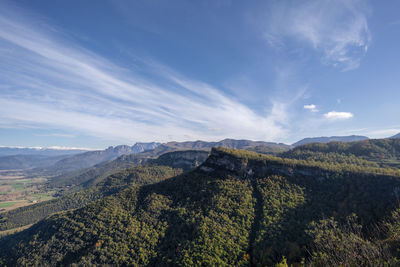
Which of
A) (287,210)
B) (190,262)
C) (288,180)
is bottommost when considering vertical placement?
(190,262)

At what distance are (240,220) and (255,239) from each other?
1527 centimetres

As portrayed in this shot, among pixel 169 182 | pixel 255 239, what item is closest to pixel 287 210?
pixel 255 239

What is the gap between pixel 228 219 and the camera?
99.9 metres

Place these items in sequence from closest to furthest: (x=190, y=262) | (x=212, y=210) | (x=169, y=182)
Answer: (x=190, y=262) → (x=212, y=210) → (x=169, y=182)

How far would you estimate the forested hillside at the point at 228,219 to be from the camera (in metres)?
78.6

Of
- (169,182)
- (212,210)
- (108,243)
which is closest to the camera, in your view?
(108,243)

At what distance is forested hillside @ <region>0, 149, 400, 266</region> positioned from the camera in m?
78.6

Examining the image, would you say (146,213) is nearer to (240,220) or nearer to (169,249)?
(169,249)

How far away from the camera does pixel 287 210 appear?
9794 centimetres

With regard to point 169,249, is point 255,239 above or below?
above

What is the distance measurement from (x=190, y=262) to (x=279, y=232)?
152 ft

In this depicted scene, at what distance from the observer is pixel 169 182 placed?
455ft

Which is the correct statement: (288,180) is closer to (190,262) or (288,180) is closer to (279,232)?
(279,232)

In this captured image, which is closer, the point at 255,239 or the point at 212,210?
the point at 255,239
